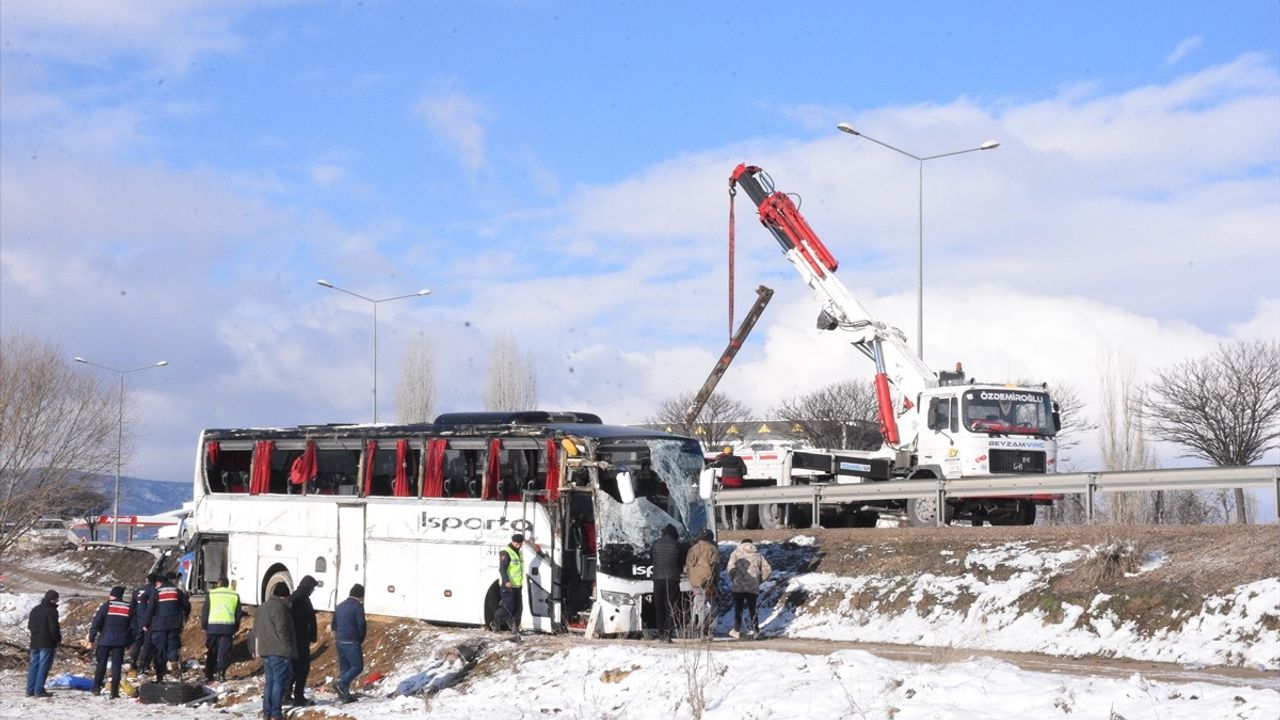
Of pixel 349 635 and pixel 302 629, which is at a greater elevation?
pixel 302 629

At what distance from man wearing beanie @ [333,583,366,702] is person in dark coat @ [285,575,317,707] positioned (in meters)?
0.36

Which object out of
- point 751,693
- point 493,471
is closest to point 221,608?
point 493,471

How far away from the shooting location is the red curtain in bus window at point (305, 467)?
24.8m

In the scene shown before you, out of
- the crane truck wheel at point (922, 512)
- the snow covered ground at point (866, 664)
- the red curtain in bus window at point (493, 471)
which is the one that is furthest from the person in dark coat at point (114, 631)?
the crane truck wheel at point (922, 512)

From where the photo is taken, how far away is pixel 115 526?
59000mm

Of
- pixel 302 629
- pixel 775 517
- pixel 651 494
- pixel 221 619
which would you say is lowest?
pixel 221 619

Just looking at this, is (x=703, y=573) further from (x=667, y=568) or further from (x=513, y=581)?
(x=513, y=581)

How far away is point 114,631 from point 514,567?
6012 millimetres

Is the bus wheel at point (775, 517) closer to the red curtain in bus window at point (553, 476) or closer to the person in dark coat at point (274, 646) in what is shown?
the red curtain in bus window at point (553, 476)

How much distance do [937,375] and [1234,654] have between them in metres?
16.0

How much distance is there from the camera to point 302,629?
17922mm

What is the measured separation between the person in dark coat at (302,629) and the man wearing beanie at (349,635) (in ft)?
1.16

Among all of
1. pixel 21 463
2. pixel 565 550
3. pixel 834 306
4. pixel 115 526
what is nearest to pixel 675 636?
pixel 565 550

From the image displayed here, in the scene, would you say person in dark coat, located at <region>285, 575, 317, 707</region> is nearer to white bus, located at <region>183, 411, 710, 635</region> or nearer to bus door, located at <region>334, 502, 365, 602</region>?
white bus, located at <region>183, 411, 710, 635</region>
